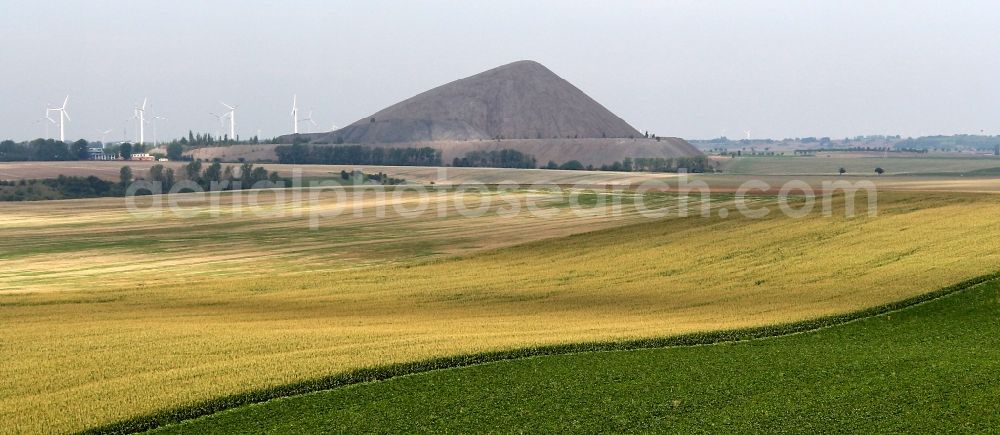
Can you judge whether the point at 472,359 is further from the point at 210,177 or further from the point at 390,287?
the point at 210,177

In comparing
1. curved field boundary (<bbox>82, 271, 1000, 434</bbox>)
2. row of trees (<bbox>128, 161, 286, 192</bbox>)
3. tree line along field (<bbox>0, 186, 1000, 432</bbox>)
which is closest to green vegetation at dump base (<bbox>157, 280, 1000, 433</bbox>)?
curved field boundary (<bbox>82, 271, 1000, 434</bbox>)

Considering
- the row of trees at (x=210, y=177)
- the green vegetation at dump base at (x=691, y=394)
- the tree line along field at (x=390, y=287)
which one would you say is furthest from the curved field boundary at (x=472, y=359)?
the row of trees at (x=210, y=177)

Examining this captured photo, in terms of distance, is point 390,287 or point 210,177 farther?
point 210,177

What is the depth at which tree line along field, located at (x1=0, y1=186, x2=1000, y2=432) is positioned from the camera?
2698cm

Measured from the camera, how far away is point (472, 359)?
89.7 ft

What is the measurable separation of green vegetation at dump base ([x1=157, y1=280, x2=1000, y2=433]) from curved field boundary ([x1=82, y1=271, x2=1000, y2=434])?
53cm

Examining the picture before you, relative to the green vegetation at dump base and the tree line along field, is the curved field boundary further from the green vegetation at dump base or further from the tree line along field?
the green vegetation at dump base

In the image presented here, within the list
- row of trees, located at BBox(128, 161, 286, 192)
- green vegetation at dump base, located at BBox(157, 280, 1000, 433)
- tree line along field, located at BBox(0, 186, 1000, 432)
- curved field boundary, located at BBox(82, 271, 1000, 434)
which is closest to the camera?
green vegetation at dump base, located at BBox(157, 280, 1000, 433)

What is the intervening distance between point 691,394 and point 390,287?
28061 mm

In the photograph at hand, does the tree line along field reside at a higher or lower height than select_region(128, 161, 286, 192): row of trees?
lower

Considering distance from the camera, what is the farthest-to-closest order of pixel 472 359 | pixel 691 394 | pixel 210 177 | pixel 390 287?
pixel 210 177, pixel 390 287, pixel 472 359, pixel 691 394

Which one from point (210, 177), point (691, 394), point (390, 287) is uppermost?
point (210, 177)

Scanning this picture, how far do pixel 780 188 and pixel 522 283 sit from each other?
55438 millimetres

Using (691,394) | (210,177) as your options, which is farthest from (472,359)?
(210,177)
